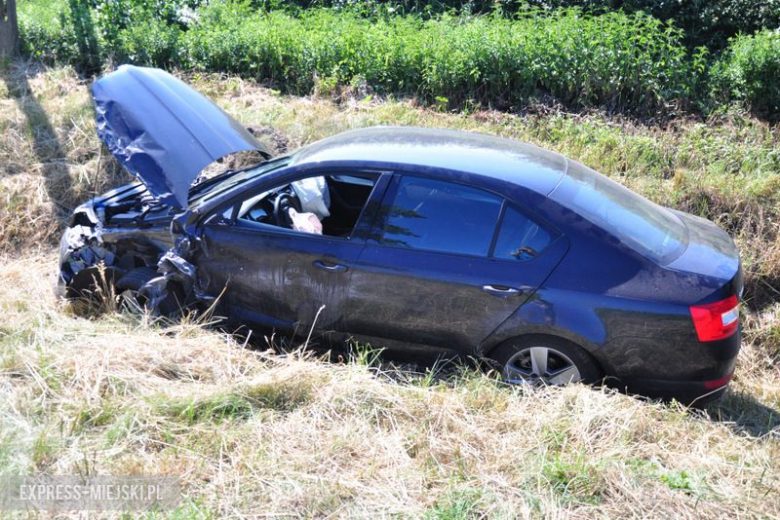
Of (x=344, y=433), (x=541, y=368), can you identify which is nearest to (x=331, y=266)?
(x=344, y=433)

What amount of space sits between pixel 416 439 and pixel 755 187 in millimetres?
4630

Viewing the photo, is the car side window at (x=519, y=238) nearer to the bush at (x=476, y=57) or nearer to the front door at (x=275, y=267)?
the front door at (x=275, y=267)

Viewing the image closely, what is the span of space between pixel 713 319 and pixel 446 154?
6.14 ft

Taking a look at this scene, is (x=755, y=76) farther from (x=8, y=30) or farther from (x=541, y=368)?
(x=8, y=30)

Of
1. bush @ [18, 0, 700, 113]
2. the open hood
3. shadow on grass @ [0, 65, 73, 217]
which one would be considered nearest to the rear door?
the open hood

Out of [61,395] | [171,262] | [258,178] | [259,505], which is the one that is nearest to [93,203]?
[171,262]

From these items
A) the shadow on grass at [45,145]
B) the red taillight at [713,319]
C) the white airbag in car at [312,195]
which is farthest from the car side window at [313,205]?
the shadow on grass at [45,145]

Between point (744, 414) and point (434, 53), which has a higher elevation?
point (434, 53)

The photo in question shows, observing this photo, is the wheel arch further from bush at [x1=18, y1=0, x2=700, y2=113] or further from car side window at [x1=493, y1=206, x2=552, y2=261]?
bush at [x1=18, y1=0, x2=700, y2=113]

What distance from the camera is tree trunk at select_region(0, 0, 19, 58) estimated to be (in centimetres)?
991

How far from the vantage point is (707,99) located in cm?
859

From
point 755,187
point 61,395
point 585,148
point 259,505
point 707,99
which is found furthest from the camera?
point 707,99

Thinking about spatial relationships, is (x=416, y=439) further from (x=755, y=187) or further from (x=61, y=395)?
(x=755, y=187)

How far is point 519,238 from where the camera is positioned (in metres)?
4.45
